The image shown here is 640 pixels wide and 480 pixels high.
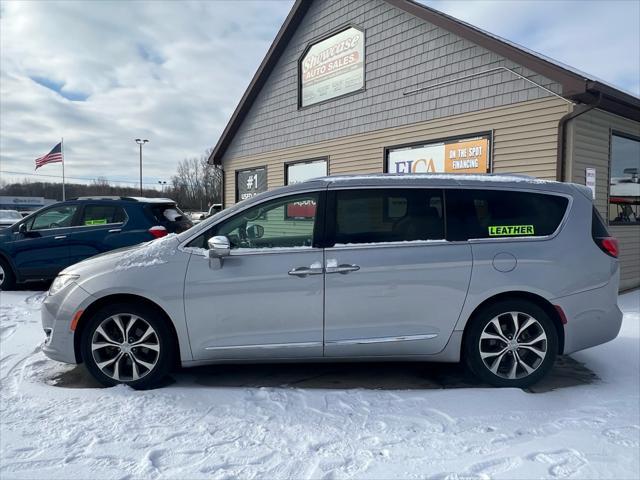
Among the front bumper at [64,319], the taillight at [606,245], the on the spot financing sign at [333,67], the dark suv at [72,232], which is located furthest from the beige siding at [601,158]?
the front bumper at [64,319]

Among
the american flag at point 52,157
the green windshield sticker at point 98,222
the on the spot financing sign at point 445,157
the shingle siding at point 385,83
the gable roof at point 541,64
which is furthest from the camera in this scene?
the american flag at point 52,157

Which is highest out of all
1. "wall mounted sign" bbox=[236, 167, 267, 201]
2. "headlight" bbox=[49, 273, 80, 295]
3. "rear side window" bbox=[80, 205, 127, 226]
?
"wall mounted sign" bbox=[236, 167, 267, 201]

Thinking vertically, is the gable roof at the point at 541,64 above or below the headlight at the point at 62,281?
above

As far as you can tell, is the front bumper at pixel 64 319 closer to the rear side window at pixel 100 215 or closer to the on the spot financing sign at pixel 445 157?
the rear side window at pixel 100 215

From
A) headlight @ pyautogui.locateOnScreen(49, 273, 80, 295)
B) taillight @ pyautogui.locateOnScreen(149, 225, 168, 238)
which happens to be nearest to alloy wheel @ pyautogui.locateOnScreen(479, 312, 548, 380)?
headlight @ pyautogui.locateOnScreen(49, 273, 80, 295)

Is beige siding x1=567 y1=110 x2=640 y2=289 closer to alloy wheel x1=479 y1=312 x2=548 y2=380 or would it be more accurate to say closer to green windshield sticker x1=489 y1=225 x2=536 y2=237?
green windshield sticker x1=489 y1=225 x2=536 y2=237

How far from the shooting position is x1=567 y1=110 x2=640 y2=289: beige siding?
713 cm

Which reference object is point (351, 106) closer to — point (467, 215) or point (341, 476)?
point (467, 215)

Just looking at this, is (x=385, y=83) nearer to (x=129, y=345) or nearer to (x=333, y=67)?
(x=333, y=67)

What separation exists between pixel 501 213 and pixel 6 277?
8147 mm

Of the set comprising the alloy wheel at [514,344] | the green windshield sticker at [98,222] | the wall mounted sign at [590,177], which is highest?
the wall mounted sign at [590,177]

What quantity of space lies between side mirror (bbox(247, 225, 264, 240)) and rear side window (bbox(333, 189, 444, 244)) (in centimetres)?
59

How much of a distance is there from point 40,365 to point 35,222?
4.70 m

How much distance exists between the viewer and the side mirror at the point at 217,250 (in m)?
3.48
